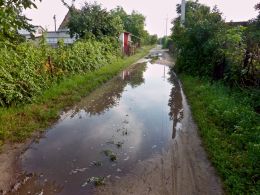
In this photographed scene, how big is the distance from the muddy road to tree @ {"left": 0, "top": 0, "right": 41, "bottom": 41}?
250 cm

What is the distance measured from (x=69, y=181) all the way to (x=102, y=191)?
2.22 ft

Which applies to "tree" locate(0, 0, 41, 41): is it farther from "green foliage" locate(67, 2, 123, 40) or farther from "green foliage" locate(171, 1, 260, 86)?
"green foliage" locate(67, 2, 123, 40)

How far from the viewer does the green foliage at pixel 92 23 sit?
2225 centimetres

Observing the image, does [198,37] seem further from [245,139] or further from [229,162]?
[229,162]

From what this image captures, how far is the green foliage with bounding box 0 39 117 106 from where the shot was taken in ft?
27.2

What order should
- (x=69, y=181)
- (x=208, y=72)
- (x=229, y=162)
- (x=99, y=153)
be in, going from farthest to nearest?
1. (x=208, y=72)
2. (x=99, y=153)
3. (x=229, y=162)
4. (x=69, y=181)

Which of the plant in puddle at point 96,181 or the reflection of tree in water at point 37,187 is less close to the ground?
the plant in puddle at point 96,181

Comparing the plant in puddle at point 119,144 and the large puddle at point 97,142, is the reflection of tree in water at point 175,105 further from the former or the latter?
the plant in puddle at point 119,144

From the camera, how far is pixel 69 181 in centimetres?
489

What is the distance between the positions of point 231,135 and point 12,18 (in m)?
5.15

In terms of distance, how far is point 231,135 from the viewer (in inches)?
257

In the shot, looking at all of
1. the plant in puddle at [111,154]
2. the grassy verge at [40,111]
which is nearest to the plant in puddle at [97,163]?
the plant in puddle at [111,154]

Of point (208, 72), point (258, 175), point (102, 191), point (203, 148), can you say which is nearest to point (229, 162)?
point (258, 175)

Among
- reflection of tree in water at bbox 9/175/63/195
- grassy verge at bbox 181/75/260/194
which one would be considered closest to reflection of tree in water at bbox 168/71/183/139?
grassy verge at bbox 181/75/260/194
